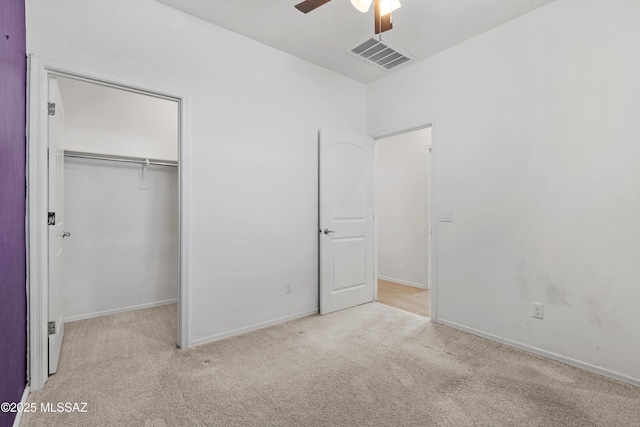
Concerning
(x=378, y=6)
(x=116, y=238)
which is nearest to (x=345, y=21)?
(x=378, y=6)

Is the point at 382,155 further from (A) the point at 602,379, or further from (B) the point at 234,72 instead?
(A) the point at 602,379

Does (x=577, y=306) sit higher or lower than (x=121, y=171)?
lower

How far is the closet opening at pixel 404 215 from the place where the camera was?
457 centimetres

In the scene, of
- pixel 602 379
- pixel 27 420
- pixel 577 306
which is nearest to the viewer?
pixel 27 420

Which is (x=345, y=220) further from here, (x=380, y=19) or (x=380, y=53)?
(x=380, y=19)

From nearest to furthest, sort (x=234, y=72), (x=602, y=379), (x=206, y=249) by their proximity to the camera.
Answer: (x=602, y=379), (x=206, y=249), (x=234, y=72)

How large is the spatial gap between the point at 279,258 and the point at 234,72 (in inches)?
71.8

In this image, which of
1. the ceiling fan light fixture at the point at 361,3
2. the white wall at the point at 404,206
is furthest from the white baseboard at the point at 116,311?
the ceiling fan light fixture at the point at 361,3

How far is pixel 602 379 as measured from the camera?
208cm

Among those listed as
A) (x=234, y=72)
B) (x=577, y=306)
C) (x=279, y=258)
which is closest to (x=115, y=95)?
(x=234, y=72)

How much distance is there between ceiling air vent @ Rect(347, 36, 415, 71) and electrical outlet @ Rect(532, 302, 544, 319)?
8.37ft

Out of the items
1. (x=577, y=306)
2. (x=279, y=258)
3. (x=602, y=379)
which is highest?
(x=279, y=258)

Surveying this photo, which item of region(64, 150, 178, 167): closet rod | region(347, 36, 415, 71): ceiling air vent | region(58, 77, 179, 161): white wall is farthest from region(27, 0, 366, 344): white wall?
region(64, 150, 178, 167): closet rod

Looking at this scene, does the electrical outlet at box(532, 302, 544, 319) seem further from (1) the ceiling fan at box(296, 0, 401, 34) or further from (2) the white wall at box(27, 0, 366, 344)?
(1) the ceiling fan at box(296, 0, 401, 34)
